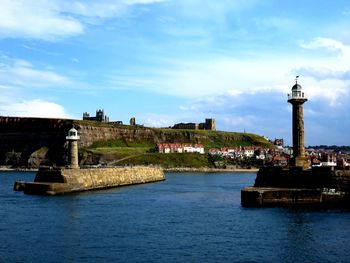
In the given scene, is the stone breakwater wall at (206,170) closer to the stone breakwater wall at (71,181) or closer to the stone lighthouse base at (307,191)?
the stone breakwater wall at (71,181)

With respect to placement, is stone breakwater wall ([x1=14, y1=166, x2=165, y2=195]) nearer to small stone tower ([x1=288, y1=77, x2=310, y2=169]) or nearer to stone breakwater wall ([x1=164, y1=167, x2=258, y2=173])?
small stone tower ([x1=288, y1=77, x2=310, y2=169])

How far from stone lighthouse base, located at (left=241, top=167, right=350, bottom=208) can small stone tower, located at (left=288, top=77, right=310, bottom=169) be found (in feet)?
8.20

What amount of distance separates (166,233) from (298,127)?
27388 mm

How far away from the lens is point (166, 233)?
138 ft

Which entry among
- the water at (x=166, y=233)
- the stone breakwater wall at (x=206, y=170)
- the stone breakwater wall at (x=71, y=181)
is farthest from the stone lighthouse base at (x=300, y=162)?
the stone breakwater wall at (x=206, y=170)

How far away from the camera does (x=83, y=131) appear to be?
19312 centimetres

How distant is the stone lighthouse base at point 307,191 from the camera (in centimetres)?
5481

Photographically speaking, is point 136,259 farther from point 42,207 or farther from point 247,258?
point 42,207

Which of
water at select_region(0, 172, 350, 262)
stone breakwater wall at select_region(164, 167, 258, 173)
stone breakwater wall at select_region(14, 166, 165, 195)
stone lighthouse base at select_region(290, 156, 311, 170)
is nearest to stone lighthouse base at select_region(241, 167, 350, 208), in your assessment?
stone lighthouse base at select_region(290, 156, 311, 170)

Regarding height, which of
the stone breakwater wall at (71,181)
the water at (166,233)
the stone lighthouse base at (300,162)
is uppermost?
the stone lighthouse base at (300,162)

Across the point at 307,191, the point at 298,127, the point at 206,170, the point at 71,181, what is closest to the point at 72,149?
the point at 71,181

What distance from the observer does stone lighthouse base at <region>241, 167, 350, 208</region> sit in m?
54.8

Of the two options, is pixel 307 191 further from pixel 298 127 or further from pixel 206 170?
pixel 206 170

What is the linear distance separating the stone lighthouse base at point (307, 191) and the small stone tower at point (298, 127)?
2.50 meters
